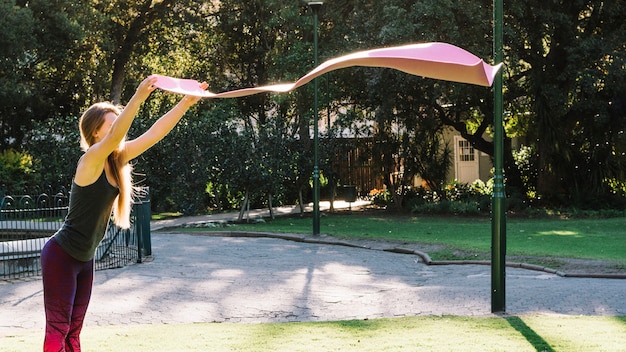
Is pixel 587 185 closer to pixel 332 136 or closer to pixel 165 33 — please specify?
pixel 332 136

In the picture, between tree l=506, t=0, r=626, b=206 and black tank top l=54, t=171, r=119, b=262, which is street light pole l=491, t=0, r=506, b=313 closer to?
black tank top l=54, t=171, r=119, b=262

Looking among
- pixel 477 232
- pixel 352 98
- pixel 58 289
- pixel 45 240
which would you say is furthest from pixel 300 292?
pixel 352 98

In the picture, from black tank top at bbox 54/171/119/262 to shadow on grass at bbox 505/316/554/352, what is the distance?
4256 mm

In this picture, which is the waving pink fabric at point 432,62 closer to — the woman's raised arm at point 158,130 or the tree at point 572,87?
the woman's raised arm at point 158,130

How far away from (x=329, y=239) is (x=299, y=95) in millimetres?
10762

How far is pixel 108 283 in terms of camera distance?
39.5 ft

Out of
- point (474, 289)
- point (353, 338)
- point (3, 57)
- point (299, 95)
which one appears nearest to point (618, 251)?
point (474, 289)

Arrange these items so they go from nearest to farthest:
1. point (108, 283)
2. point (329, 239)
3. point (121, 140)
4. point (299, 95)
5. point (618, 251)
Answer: point (121, 140)
point (108, 283)
point (618, 251)
point (329, 239)
point (299, 95)

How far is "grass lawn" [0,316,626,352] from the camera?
7.30 m

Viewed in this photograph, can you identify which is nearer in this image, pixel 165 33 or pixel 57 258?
pixel 57 258

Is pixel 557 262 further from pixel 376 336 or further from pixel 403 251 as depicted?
pixel 376 336

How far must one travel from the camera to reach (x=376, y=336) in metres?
7.89

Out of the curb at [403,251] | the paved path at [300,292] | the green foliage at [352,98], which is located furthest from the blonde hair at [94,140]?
the green foliage at [352,98]

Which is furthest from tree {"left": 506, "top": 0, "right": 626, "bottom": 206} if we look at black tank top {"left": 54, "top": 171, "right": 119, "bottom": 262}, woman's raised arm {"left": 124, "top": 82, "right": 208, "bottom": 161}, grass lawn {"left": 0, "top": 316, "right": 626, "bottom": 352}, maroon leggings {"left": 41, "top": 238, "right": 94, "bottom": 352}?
maroon leggings {"left": 41, "top": 238, "right": 94, "bottom": 352}
